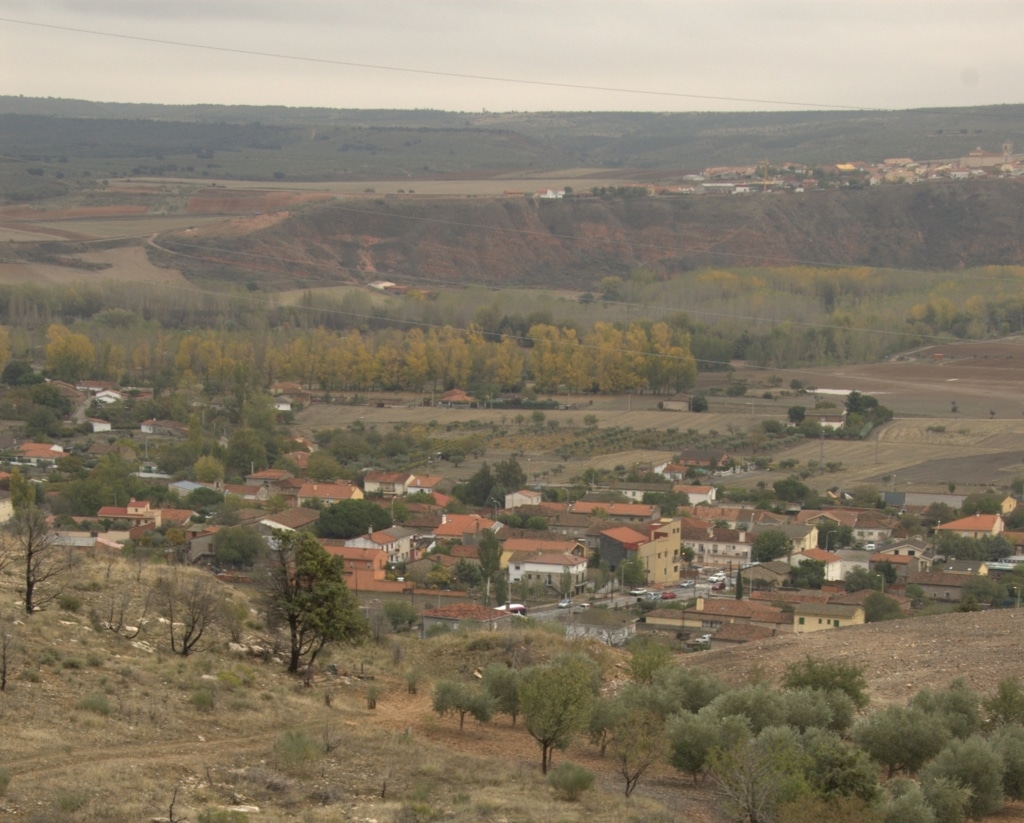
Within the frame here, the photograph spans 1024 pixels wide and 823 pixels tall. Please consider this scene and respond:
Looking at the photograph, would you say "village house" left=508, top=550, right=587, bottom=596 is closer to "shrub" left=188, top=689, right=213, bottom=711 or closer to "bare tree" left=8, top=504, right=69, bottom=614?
"bare tree" left=8, top=504, right=69, bottom=614

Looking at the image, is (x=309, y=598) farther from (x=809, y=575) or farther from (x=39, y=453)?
(x=39, y=453)

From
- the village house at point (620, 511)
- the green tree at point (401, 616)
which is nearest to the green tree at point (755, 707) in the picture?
A: the green tree at point (401, 616)

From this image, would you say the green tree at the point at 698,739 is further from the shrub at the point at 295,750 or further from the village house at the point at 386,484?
the village house at the point at 386,484

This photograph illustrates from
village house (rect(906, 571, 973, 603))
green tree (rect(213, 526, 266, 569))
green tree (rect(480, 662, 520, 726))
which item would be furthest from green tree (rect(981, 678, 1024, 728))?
green tree (rect(213, 526, 266, 569))

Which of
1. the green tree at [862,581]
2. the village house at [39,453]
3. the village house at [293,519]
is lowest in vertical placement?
the village house at [39,453]

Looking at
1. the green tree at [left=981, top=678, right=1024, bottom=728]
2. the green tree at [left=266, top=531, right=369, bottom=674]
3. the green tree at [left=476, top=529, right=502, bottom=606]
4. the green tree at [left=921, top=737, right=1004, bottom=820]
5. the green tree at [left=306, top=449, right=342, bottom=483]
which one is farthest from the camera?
the green tree at [left=306, top=449, right=342, bottom=483]

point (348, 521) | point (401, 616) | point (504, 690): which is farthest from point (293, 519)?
point (504, 690)
